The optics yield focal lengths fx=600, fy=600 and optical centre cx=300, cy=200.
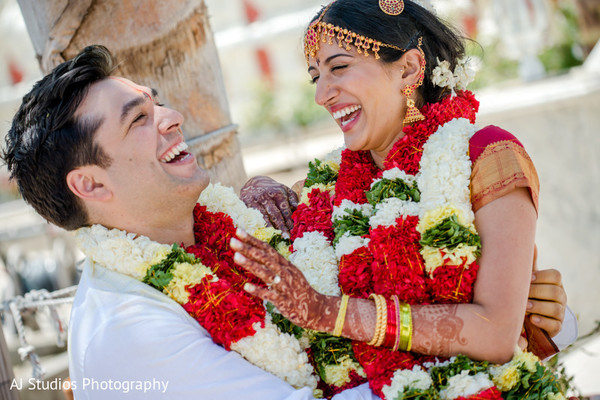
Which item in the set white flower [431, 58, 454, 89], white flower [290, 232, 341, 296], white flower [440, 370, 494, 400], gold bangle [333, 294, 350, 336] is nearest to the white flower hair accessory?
white flower [431, 58, 454, 89]

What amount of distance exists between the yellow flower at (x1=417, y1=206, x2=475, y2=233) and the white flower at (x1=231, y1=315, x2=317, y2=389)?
29.5 inches

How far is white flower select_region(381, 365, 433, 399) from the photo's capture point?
91.9 inches

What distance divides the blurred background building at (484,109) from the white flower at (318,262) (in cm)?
128

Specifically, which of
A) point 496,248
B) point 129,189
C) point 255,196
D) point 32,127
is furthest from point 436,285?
point 32,127

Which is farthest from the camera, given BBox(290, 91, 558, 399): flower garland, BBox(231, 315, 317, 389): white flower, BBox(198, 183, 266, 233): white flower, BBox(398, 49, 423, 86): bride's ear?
BBox(198, 183, 266, 233): white flower

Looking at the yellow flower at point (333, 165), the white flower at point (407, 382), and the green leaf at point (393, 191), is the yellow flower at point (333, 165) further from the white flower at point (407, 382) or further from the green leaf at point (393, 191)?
the white flower at point (407, 382)

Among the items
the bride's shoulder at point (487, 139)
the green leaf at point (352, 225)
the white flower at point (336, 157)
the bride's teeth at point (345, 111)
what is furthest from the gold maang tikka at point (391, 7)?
the green leaf at point (352, 225)

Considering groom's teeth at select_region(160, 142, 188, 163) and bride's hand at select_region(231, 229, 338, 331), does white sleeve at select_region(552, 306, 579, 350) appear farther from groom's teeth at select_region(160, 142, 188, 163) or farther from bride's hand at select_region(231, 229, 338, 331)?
groom's teeth at select_region(160, 142, 188, 163)

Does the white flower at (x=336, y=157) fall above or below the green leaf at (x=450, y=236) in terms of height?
above

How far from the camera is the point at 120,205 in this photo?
269cm

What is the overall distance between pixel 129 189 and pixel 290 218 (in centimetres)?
89

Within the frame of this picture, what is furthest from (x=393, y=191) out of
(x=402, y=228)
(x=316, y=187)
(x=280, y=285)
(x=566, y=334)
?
(x=566, y=334)

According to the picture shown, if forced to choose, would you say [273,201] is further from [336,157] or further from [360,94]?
[360,94]

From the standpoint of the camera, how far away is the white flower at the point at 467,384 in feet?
7.42
